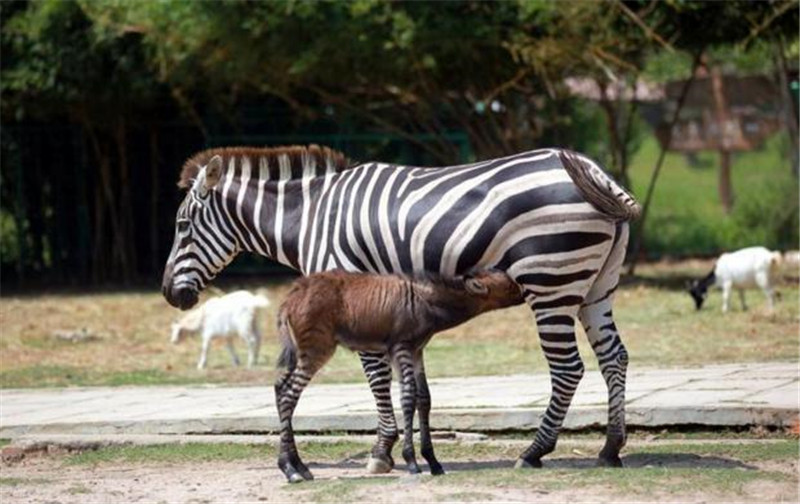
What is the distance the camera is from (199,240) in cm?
1048

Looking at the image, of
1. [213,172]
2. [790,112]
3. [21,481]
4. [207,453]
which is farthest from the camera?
[790,112]

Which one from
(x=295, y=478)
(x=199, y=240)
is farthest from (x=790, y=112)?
(x=295, y=478)

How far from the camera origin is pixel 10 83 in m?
24.1

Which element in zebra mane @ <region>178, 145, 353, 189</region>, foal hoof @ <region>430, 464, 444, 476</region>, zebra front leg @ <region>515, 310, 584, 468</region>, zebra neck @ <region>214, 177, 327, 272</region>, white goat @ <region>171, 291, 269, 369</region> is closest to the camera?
foal hoof @ <region>430, 464, 444, 476</region>

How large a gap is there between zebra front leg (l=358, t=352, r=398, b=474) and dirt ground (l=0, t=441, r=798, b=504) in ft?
0.38

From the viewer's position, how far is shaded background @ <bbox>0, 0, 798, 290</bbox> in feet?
70.6

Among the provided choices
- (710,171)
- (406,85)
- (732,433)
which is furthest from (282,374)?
(710,171)

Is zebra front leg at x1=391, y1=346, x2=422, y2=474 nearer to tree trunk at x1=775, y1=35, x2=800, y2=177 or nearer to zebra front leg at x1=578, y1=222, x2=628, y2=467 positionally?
zebra front leg at x1=578, y1=222, x2=628, y2=467

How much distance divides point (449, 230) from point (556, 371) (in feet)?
3.33

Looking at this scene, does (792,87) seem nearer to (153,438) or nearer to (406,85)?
(406,85)

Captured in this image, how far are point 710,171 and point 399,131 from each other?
84.0 ft

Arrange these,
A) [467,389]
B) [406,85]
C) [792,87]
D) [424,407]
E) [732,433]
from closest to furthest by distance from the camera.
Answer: [424,407] < [732,433] < [467,389] < [406,85] < [792,87]

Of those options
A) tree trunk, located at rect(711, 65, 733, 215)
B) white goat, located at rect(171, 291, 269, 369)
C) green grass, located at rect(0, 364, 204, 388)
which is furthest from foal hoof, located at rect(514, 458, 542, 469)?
tree trunk, located at rect(711, 65, 733, 215)

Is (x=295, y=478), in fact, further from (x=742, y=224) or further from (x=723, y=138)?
(x=723, y=138)
